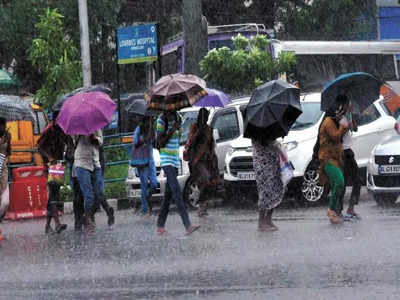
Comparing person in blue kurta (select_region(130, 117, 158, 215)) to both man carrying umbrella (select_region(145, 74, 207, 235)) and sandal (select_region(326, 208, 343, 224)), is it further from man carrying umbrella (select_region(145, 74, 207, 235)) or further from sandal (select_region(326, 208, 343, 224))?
sandal (select_region(326, 208, 343, 224))

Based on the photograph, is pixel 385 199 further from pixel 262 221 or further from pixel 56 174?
pixel 56 174

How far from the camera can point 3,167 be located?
518 inches

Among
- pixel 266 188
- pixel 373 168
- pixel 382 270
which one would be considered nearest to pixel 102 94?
pixel 266 188

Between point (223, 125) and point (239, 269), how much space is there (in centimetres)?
810

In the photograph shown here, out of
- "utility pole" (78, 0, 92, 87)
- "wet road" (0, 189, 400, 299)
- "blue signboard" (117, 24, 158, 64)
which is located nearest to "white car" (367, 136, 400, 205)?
"wet road" (0, 189, 400, 299)

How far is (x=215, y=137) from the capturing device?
1688cm

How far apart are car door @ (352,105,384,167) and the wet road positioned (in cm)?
273

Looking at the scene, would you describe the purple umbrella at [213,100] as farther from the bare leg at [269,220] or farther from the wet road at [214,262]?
the bare leg at [269,220]

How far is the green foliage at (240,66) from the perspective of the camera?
22266 mm

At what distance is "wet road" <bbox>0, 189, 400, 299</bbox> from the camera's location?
8.51m

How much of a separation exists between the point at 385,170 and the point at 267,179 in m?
2.95

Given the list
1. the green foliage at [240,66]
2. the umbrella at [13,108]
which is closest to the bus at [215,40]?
the green foliage at [240,66]

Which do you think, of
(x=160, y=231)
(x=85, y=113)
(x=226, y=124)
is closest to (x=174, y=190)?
(x=160, y=231)

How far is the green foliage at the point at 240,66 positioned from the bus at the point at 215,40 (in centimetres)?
249
